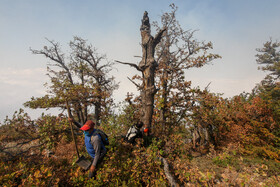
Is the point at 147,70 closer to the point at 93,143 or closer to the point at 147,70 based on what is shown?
the point at 147,70

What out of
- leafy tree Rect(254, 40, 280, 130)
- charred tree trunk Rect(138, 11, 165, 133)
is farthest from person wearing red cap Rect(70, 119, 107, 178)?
leafy tree Rect(254, 40, 280, 130)

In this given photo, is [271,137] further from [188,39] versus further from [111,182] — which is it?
[111,182]

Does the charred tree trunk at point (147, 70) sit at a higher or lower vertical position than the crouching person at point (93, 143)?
higher

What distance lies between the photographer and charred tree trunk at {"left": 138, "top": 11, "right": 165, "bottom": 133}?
21.8 feet

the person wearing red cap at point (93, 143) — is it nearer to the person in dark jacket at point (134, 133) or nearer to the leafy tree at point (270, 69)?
the person in dark jacket at point (134, 133)

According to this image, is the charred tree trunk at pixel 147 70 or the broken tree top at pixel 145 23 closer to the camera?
the charred tree trunk at pixel 147 70

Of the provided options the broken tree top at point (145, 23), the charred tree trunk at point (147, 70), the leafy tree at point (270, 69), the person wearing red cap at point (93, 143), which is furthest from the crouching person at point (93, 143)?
the leafy tree at point (270, 69)

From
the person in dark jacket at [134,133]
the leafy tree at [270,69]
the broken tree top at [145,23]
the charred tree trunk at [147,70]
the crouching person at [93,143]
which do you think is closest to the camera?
the crouching person at [93,143]

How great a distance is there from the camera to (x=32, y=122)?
6.72m

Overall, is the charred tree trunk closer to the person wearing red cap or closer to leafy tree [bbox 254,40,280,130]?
the person wearing red cap

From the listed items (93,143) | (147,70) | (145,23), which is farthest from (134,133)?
(145,23)

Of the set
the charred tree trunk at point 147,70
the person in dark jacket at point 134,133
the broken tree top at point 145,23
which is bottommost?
the person in dark jacket at point 134,133

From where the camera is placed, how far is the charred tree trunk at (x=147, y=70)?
664cm

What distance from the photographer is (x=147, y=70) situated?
265 inches
